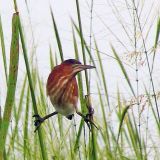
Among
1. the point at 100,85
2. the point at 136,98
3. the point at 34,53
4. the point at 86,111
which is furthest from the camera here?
the point at 34,53

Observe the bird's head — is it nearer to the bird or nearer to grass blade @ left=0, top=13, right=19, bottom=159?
the bird

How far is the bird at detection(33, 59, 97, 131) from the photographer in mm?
1017

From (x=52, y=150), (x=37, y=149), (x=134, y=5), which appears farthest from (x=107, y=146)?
(x=134, y=5)

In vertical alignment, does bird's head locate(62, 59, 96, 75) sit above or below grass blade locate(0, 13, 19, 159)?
above

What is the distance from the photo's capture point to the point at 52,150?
1220mm

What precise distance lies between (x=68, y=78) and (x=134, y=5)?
15.8 inches

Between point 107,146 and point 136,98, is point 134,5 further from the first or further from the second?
point 107,146

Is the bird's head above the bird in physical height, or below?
above

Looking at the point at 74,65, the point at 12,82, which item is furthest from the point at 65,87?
the point at 12,82

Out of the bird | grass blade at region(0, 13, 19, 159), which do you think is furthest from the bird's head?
grass blade at region(0, 13, 19, 159)

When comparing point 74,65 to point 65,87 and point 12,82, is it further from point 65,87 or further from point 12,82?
point 12,82

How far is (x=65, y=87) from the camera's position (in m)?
1.04

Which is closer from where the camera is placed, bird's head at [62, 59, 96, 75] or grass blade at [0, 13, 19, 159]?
grass blade at [0, 13, 19, 159]

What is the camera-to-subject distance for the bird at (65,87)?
3.34 feet
